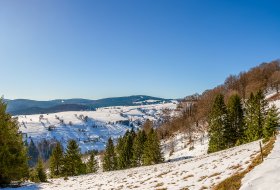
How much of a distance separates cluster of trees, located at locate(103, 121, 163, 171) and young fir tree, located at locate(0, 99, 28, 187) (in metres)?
50.8

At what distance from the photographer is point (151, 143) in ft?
276

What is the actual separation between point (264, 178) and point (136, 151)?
251ft

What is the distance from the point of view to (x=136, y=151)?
90375 mm

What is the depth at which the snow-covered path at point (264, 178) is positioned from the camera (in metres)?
14.2

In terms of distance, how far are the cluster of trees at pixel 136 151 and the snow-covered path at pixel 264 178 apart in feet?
213

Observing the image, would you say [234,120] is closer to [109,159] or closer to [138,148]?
[138,148]

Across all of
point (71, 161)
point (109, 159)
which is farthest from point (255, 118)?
point (109, 159)

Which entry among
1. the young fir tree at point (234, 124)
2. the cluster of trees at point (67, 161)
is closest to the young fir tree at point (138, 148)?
the cluster of trees at point (67, 161)

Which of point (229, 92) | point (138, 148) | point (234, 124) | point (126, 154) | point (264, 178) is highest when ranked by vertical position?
point (229, 92)

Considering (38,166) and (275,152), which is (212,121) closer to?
(38,166)

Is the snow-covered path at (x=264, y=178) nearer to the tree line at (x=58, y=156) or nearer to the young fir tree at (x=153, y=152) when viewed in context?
the tree line at (x=58, y=156)

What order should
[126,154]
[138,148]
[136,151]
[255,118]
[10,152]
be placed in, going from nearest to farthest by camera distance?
1. [10,152]
2. [255,118]
3. [136,151]
4. [138,148]
5. [126,154]

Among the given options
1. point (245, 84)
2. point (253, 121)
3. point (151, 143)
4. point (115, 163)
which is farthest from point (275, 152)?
point (245, 84)

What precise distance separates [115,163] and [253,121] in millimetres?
49876
